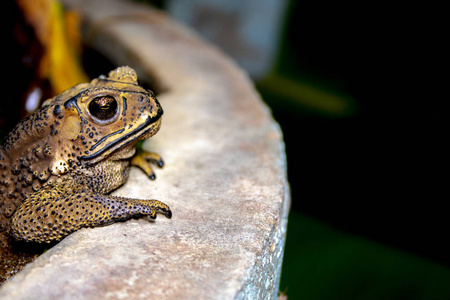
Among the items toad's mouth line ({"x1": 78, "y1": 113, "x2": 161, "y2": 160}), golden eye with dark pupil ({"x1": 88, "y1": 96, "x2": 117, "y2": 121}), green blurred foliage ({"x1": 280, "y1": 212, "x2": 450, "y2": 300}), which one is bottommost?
green blurred foliage ({"x1": 280, "y1": 212, "x2": 450, "y2": 300})

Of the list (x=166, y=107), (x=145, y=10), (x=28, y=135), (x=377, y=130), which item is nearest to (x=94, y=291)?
(x=28, y=135)

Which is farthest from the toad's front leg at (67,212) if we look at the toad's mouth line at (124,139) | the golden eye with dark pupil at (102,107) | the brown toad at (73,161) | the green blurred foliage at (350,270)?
the green blurred foliage at (350,270)

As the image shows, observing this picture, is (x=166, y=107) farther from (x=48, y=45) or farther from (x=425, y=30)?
(x=425, y=30)

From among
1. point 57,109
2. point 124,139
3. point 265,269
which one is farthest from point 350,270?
point 57,109

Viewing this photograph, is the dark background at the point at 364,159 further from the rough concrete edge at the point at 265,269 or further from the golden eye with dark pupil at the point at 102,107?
the golden eye with dark pupil at the point at 102,107

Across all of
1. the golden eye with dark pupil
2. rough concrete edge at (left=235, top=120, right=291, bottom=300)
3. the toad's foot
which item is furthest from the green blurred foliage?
the golden eye with dark pupil

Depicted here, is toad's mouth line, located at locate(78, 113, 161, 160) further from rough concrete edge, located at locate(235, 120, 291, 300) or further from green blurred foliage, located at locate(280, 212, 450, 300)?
green blurred foliage, located at locate(280, 212, 450, 300)
